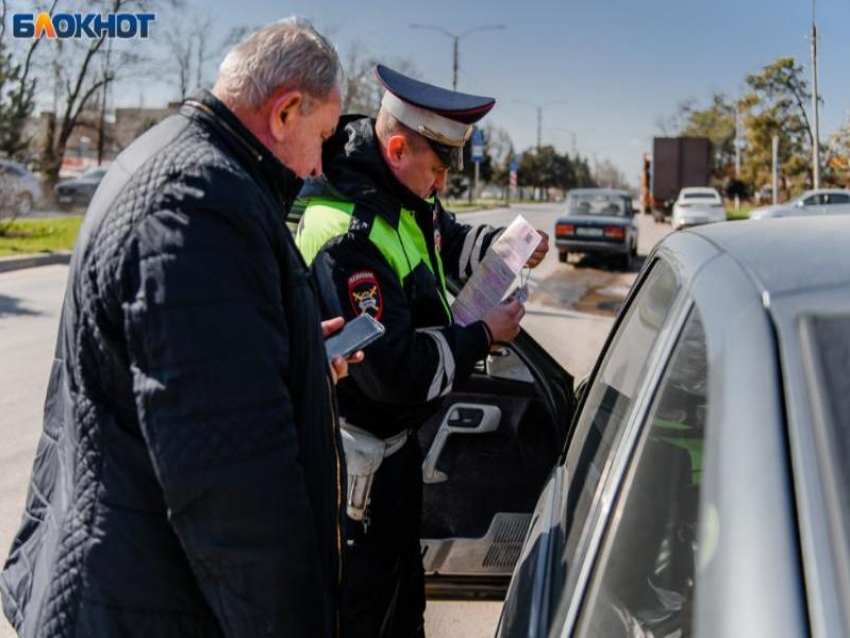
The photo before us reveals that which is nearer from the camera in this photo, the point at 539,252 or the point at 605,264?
the point at 539,252

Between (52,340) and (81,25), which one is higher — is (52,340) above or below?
below

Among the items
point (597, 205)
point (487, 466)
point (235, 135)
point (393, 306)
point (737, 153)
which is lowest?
point (487, 466)

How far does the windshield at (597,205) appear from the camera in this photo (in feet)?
57.0

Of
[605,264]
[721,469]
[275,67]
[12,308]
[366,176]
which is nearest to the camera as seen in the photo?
[721,469]

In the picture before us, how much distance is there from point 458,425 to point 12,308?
863 cm

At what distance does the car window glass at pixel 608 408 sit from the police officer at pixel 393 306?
0.34 m

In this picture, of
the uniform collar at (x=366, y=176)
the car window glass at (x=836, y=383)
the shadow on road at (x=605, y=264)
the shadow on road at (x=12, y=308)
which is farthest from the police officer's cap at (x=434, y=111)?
the shadow on road at (x=605, y=264)

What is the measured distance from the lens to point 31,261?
13.8 m

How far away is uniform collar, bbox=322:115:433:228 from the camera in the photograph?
7.25 feet

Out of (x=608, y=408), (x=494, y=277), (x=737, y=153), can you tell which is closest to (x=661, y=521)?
(x=608, y=408)

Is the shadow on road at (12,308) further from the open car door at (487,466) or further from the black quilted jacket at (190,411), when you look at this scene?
the black quilted jacket at (190,411)

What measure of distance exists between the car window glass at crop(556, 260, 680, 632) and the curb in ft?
42.9

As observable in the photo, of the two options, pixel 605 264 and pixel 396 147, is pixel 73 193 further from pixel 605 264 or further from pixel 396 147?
pixel 396 147

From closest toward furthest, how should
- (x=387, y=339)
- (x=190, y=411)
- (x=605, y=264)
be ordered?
(x=190, y=411)
(x=387, y=339)
(x=605, y=264)
